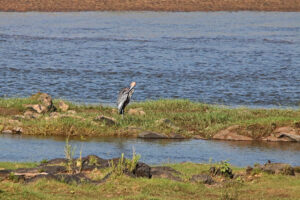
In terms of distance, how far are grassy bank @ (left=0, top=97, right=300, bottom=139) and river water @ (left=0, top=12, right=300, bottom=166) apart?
52cm

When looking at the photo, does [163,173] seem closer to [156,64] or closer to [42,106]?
[42,106]

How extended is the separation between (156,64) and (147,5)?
22581mm

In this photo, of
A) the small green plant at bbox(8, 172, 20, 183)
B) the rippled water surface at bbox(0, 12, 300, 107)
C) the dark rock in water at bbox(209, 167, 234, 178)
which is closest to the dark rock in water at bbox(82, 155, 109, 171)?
the small green plant at bbox(8, 172, 20, 183)

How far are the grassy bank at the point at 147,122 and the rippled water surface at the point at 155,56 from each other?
4441 mm

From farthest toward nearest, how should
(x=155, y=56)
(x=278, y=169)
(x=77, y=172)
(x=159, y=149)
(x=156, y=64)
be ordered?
(x=155, y=56), (x=156, y=64), (x=159, y=149), (x=278, y=169), (x=77, y=172)

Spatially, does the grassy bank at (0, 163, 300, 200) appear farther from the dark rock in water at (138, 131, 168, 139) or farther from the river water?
the dark rock in water at (138, 131, 168, 139)

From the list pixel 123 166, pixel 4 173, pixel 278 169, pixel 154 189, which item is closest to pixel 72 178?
pixel 123 166

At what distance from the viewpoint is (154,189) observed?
10.9m

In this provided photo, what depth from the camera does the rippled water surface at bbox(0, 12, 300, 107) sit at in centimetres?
2677

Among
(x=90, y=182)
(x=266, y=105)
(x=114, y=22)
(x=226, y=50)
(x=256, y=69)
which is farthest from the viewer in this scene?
(x=114, y=22)

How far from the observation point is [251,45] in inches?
1620

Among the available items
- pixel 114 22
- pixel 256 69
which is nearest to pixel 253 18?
pixel 114 22

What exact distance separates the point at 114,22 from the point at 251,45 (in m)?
15.7

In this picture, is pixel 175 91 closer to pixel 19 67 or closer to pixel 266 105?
pixel 266 105
